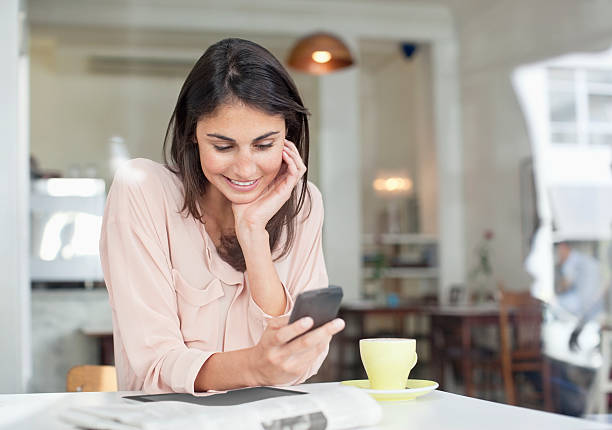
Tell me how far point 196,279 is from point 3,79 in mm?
1608

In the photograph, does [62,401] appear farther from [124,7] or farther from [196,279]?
[124,7]

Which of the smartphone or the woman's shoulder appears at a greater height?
the woman's shoulder

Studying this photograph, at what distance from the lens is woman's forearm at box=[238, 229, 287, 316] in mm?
1263

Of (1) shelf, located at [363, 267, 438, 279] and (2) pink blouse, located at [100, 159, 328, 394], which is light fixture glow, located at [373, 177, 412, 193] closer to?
(1) shelf, located at [363, 267, 438, 279]

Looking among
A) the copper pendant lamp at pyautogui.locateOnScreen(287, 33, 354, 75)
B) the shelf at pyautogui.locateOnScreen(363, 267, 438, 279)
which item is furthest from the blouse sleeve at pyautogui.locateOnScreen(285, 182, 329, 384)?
the shelf at pyautogui.locateOnScreen(363, 267, 438, 279)

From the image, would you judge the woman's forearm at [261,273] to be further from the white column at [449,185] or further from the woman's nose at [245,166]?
the white column at [449,185]

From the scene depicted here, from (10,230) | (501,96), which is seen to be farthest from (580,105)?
(10,230)

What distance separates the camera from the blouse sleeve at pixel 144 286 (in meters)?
1.09

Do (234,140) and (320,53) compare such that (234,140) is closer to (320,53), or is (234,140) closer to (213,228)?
(213,228)

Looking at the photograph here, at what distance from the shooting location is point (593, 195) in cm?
548

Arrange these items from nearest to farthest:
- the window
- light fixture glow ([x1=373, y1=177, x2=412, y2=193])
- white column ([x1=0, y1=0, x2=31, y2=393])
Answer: white column ([x1=0, y1=0, x2=31, y2=393]) → the window → light fixture glow ([x1=373, y1=177, x2=412, y2=193])

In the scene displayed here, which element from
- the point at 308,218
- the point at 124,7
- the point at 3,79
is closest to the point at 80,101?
the point at 124,7

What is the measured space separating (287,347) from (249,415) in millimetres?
184

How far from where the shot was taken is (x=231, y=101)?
124cm
